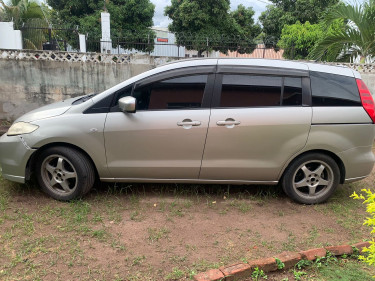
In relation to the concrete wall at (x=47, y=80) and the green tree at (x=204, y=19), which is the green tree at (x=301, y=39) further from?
the concrete wall at (x=47, y=80)

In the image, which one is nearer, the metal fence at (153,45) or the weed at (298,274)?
the weed at (298,274)

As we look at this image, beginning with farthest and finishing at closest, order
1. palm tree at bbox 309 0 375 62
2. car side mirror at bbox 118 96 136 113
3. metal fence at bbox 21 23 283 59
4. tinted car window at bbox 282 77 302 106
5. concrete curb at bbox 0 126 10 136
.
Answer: metal fence at bbox 21 23 283 59
palm tree at bbox 309 0 375 62
concrete curb at bbox 0 126 10 136
tinted car window at bbox 282 77 302 106
car side mirror at bbox 118 96 136 113

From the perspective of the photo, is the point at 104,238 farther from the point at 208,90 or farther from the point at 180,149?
the point at 208,90

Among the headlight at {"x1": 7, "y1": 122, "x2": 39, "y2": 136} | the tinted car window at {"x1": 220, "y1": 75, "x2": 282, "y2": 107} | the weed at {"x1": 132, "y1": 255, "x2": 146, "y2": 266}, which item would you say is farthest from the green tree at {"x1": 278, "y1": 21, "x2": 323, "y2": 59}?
the weed at {"x1": 132, "y1": 255, "x2": 146, "y2": 266}

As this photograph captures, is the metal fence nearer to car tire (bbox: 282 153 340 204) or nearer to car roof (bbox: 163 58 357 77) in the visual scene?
car roof (bbox: 163 58 357 77)

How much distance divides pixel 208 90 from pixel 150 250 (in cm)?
187

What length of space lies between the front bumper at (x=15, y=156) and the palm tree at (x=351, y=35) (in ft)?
23.6

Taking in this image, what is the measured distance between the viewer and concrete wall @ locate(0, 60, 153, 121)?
23.2 ft

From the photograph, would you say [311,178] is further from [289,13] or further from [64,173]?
[289,13]

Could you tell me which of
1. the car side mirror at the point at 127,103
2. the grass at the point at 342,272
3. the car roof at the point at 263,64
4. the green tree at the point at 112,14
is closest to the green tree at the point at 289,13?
the green tree at the point at 112,14

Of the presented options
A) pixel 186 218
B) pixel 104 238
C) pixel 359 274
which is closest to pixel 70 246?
pixel 104 238

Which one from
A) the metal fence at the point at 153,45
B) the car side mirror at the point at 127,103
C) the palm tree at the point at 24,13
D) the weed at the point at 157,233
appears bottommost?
the weed at the point at 157,233

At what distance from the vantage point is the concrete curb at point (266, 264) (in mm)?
2501

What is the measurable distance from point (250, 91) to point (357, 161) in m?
1.55
